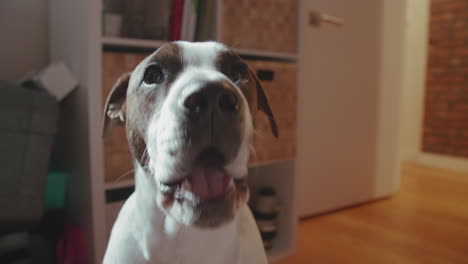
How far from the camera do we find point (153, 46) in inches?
46.3

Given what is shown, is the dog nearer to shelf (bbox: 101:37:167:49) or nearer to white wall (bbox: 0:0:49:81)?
shelf (bbox: 101:37:167:49)

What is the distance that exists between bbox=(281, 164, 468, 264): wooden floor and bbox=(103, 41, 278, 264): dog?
984mm

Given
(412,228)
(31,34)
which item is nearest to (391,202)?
(412,228)

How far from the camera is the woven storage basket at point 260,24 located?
1.34 metres

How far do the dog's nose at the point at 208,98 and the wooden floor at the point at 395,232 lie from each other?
4.14ft

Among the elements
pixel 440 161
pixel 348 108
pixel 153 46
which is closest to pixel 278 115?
pixel 153 46

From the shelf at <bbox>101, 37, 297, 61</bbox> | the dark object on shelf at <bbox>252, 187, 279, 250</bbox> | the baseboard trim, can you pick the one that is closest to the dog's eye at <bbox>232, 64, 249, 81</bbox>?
the shelf at <bbox>101, 37, 297, 61</bbox>

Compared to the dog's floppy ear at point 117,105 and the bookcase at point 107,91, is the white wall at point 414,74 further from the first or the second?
the dog's floppy ear at point 117,105

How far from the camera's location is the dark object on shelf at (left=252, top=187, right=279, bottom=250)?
Answer: 168 centimetres

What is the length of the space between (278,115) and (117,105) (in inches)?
30.3

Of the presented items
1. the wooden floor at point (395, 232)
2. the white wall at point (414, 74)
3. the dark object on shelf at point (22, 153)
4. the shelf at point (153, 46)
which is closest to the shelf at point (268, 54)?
the shelf at point (153, 46)

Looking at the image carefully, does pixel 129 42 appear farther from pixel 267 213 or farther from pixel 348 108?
pixel 348 108

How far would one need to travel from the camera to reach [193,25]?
1.29m

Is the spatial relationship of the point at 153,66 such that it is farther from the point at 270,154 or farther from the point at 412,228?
the point at 412,228
